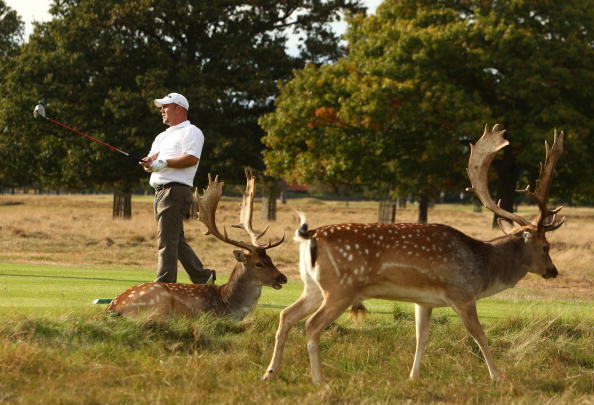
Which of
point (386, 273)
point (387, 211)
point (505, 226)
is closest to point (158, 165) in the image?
point (386, 273)

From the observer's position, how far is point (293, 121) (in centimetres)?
2838

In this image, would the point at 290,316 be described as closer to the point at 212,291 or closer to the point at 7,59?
the point at 212,291

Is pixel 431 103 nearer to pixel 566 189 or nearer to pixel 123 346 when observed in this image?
pixel 566 189

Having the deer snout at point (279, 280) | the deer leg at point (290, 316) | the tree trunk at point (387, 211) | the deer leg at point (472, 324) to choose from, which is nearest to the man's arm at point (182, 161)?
the deer snout at point (279, 280)

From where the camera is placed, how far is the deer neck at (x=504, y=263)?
277 inches

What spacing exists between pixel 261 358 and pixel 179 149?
8.57 ft

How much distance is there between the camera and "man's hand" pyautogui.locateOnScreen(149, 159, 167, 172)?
845 cm

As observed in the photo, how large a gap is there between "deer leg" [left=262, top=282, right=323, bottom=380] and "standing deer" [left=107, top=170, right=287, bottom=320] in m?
1.61

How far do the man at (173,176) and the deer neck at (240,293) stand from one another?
2.55 ft

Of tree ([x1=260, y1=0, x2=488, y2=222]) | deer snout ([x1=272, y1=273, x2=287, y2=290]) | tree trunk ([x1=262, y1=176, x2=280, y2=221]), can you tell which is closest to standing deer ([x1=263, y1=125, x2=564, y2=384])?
deer snout ([x1=272, y1=273, x2=287, y2=290])

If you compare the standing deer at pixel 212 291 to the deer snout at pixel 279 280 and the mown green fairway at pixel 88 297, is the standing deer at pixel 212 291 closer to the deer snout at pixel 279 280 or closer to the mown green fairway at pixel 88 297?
the deer snout at pixel 279 280

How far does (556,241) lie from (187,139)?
19.7m

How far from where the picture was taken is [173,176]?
873 centimetres

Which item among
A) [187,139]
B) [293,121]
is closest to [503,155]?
[293,121]
